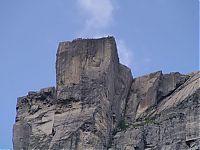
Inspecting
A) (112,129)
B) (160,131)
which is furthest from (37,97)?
(160,131)

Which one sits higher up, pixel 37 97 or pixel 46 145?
pixel 37 97

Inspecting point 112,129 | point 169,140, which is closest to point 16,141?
point 112,129

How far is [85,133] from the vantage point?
275ft

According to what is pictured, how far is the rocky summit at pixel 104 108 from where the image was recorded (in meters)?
82.4

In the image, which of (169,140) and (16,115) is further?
(16,115)

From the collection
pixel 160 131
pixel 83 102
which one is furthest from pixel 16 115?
pixel 160 131

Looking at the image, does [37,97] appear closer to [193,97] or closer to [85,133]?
[85,133]

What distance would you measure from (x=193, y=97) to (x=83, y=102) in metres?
10.2

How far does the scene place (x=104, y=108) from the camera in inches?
3393

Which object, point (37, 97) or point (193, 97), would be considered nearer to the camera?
point (193, 97)

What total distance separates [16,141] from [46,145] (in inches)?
183

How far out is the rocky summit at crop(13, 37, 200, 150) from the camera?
8238 cm

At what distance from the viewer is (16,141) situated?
8894cm

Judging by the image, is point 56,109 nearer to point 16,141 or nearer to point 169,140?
point 16,141
